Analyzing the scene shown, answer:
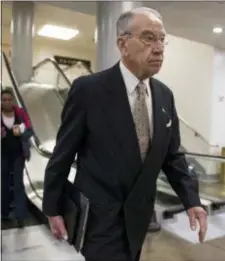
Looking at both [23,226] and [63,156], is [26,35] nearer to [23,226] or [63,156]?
[23,226]

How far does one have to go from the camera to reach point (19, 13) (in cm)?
795

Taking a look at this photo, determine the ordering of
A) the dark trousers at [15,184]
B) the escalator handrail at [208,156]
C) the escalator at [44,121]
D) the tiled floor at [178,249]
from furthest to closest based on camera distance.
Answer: the escalator at [44,121], the dark trousers at [15,184], the escalator handrail at [208,156], the tiled floor at [178,249]

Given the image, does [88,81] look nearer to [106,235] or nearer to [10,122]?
[106,235]

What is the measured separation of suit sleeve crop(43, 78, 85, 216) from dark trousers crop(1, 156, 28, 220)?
2.42 meters

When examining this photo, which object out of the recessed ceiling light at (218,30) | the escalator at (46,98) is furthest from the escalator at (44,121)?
the recessed ceiling light at (218,30)

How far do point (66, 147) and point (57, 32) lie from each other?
9.87m

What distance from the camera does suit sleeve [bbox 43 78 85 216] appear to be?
1366 millimetres

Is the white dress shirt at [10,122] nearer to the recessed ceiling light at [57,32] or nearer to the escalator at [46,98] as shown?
the escalator at [46,98]

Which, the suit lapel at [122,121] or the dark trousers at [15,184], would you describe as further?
the dark trousers at [15,184]

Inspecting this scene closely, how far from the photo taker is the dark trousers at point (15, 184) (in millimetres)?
3723

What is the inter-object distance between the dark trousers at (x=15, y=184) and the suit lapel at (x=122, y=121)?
→ 8.38ft

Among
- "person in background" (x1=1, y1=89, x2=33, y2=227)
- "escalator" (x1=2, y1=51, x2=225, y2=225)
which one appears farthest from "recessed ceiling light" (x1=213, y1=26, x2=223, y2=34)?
"person in background" (x1=1, y1=89, x2=33, y2=227)

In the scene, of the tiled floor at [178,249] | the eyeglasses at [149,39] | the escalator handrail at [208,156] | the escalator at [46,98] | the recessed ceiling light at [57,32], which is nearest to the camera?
the eyeglasses at [149,39]

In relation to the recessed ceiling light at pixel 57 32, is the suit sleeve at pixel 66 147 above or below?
below
